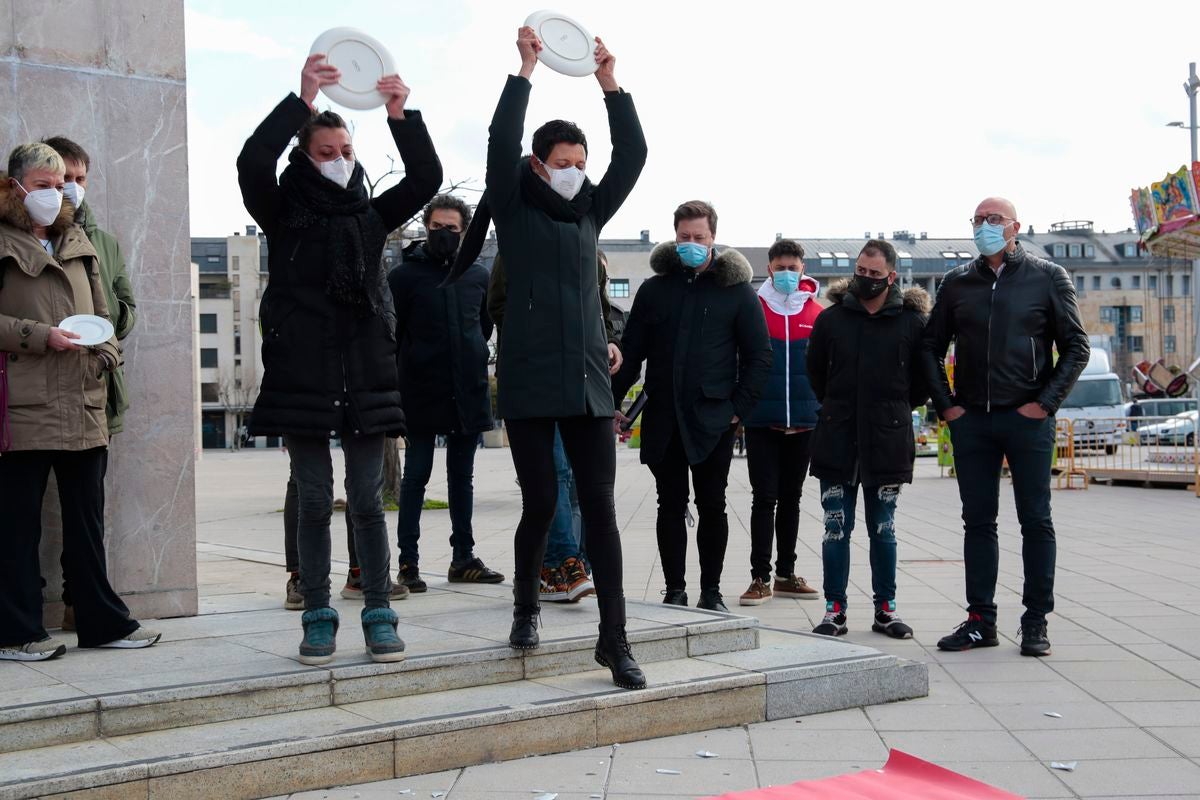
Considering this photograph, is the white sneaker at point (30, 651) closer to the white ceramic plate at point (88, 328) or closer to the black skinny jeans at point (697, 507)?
the white ceramic plate at point (88, 328)

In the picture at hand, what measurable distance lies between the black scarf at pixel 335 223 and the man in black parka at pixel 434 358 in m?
2.12

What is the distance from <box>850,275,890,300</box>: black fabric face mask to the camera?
22.1ft

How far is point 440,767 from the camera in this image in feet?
13.8

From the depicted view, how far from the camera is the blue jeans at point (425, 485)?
6941 millimetres

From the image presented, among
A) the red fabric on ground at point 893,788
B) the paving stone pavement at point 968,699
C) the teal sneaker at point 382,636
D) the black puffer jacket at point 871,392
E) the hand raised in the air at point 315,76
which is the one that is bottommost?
the paving stone pavement at point 968,699

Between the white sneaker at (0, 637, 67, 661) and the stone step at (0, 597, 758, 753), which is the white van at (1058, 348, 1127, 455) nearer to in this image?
the stone step at (0, 597, 758, 753)

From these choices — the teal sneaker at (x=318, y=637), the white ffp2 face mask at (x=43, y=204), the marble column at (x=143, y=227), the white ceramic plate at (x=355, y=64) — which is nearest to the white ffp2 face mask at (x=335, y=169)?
the white ceramic plate at (x=355, y=64)

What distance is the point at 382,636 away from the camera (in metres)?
4.61

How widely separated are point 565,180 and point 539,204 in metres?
0.13

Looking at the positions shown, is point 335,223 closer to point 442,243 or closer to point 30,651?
point 30,651

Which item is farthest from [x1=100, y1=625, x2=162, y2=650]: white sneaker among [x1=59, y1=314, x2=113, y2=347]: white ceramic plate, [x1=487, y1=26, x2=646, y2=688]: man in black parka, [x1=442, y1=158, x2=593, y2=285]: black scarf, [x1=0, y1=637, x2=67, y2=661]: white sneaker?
[x1=442, y1=158, x2=593, y2=285]: black scarf

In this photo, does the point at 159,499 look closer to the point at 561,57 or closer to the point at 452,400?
the point at 452,400

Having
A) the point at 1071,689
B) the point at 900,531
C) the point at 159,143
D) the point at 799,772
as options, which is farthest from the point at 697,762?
the point at 900,531

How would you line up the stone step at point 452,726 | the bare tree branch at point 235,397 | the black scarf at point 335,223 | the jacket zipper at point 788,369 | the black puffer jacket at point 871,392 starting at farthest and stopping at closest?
the bare tree branch at point 235,397 → the jacket zipper at point 788,369 → the black puffer jacket at point 871,392 → the black scarf at point 335,223 → the stone step at point 452,726
